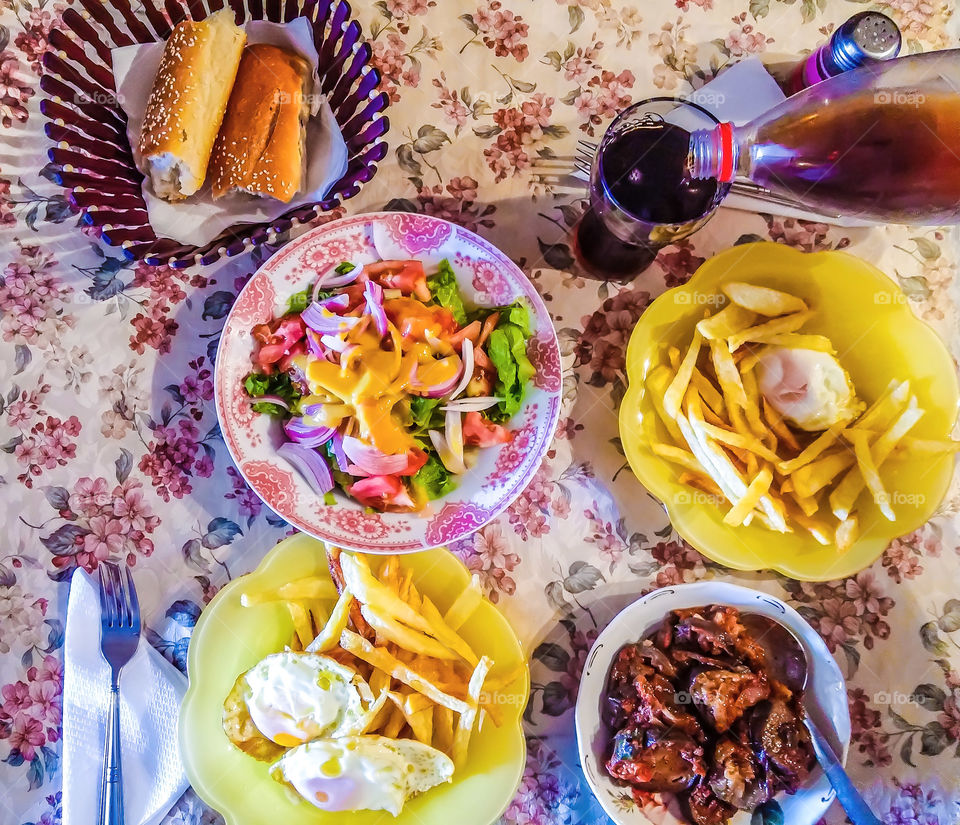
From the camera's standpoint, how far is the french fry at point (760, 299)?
1.36 m

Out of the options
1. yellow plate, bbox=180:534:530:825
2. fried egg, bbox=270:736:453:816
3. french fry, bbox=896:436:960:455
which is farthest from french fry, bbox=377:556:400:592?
french fry, bbox=896:436:960:455

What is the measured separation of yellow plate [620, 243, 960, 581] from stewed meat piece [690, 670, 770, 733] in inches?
7.7

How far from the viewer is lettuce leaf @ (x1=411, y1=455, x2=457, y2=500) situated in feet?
4.45

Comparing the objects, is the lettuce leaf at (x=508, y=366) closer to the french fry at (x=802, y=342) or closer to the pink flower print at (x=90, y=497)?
the french fry at (x=802, y=342)

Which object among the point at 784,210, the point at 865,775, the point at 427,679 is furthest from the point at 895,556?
the point at 427,679

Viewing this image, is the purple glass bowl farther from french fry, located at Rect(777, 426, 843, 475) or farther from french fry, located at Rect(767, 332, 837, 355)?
french fry, located at Rect(777, 426, 843, 475)

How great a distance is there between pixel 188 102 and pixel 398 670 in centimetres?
105

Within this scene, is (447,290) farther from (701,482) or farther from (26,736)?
(26,736)

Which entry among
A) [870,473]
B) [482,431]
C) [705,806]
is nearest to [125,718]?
[482,431]

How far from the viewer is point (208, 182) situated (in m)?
1.41

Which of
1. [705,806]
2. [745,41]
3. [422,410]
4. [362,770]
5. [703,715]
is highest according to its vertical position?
[745,41]

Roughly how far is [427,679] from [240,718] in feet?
1.10


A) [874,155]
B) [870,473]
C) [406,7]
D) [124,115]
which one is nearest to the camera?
[874,155]

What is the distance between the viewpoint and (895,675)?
4.86 feet
